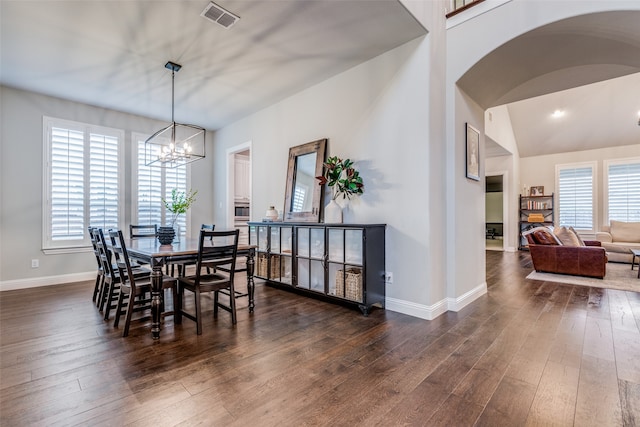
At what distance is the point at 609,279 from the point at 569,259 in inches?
22.3

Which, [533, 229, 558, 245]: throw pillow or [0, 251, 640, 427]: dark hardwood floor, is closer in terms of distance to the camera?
[0, 251, 640, 427]: dark hardwood floor

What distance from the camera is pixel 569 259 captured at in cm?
511

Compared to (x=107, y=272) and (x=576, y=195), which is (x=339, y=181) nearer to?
(x=107, y=272)

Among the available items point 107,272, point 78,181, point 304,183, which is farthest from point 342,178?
point 78,181

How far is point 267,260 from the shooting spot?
427 cm

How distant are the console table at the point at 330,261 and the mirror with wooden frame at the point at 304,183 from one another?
1.19ft

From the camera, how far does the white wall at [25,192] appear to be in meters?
4.28

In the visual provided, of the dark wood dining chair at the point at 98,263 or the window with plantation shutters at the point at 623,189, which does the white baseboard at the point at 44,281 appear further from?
the window with plantation shutters at the point at 623,189

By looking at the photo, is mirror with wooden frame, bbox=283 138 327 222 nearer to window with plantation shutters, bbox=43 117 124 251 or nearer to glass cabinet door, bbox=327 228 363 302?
glass cabinet door, bbox=327 228 363 302

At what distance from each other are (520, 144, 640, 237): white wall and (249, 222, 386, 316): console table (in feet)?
27.2

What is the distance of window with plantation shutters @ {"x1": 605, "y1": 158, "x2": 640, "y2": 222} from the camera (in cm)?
754

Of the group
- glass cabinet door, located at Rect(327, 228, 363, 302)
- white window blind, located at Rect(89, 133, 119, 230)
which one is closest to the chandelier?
white window blind, located at Rect(89, 133, 119, 230)

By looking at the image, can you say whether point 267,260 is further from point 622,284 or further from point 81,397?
point 622,284

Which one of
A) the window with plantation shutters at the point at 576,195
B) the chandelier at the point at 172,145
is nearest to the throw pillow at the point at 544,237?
the window with plantation shutters at the point at 576,195
